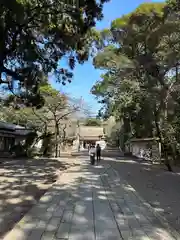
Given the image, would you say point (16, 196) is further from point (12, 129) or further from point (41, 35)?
point (12, 129)

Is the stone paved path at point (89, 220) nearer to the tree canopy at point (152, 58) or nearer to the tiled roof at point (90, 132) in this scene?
the tree canopy at point (152, 58)

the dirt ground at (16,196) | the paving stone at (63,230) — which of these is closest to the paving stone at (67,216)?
the paving stone at (63,230)

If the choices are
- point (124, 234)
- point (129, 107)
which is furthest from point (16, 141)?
point (124, 234)

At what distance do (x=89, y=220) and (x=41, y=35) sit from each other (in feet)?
34.5

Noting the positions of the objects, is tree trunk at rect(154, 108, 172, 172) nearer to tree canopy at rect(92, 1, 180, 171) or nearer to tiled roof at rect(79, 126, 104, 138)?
tree canopy at rect(92, 1, 180, 171)

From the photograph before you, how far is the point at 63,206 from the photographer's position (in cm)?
684

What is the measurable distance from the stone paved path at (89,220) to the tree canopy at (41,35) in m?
5.99

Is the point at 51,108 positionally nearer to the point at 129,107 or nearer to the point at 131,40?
the point at 129,107

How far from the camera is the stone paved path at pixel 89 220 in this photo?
484 centimetres

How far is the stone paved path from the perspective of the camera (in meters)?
4.84

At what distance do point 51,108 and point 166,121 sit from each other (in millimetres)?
11061

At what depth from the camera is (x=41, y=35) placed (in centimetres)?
1424

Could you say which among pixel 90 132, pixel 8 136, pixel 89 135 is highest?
pixel 90 132

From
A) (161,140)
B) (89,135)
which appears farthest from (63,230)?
(89,135)
